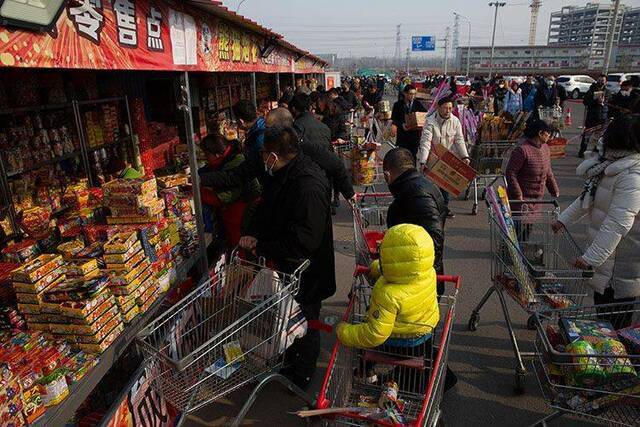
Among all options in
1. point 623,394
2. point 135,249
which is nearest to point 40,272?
point 135,249

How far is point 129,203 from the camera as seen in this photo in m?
3.38

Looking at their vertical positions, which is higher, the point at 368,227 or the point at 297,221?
the point at 297,221

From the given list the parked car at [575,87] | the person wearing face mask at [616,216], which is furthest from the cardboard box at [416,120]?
the parked car at [575,87]

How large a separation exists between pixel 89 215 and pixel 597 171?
13.2 feet

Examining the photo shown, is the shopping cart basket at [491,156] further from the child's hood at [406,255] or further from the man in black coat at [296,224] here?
the child's hood at [406,255]

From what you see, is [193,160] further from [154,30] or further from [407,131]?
[407,131]

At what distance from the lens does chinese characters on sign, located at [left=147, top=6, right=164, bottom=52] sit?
3027mm

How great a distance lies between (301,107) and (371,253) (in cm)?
323

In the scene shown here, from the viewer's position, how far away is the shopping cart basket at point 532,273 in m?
3.44

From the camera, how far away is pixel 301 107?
633 centimetres

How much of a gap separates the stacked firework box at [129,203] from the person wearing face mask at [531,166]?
13.5 ft

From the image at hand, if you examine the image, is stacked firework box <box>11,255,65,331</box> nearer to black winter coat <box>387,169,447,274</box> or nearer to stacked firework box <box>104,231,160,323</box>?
stacked firework box <box>104,231,160,323</box>

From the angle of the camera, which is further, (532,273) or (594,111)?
(594,111)

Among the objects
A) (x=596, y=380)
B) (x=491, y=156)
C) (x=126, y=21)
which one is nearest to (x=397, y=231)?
(x=596, y=380)
